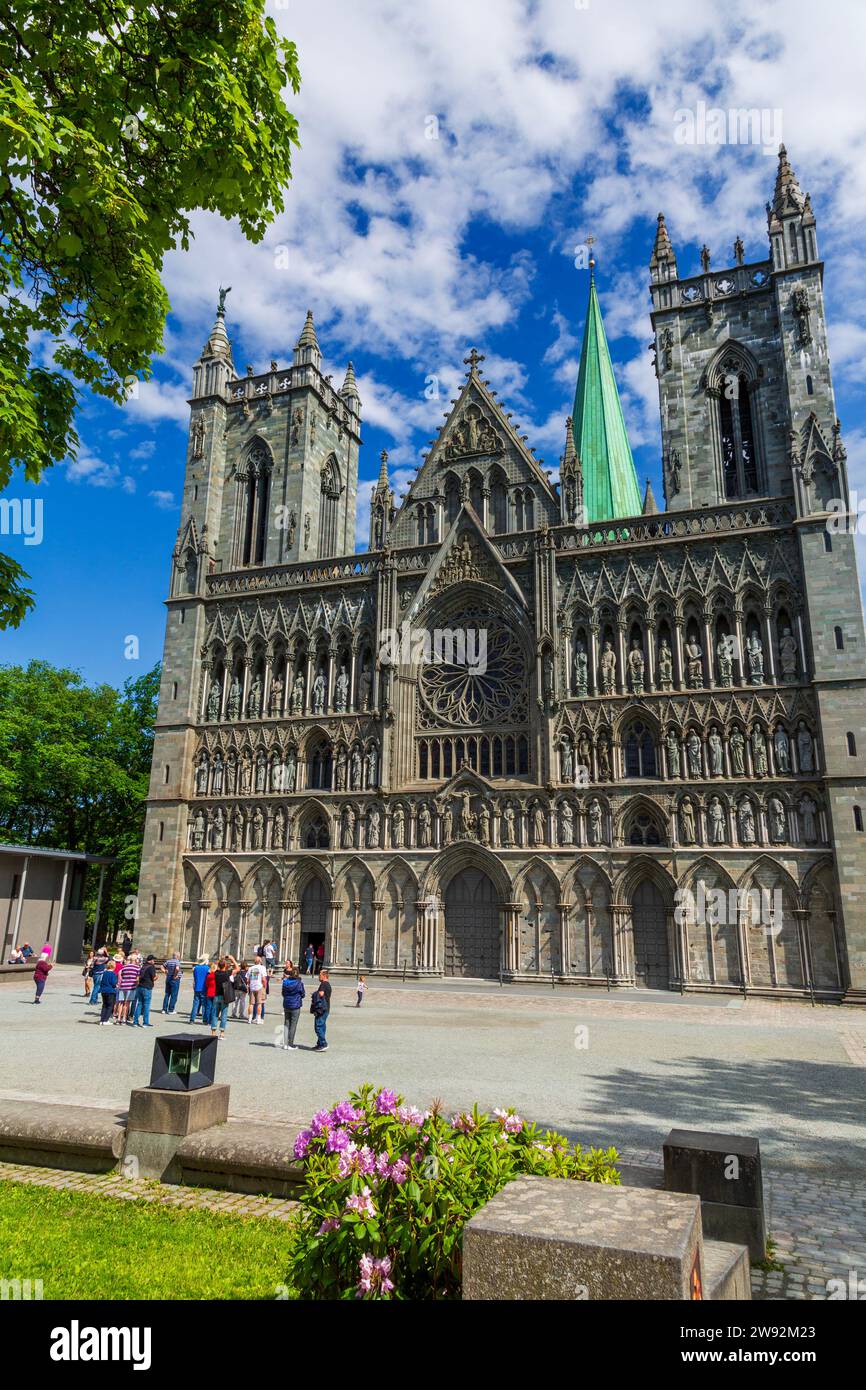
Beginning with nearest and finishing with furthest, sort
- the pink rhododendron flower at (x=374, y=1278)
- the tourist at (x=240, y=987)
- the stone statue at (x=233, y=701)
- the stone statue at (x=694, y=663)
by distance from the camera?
the pink rhododendron flower at (x=374, y=1278), the tourist at (x=240, y=987), the stone statue at (x=694, y=663), the stone statue at (x=233, y=701)

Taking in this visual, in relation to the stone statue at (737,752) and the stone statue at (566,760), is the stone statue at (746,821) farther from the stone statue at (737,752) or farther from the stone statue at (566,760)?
the stone statue at (566,760)

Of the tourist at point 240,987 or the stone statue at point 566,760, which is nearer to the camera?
the tourist at point 240,987

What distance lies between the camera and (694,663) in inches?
1209

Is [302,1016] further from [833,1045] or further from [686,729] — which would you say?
[686,729]

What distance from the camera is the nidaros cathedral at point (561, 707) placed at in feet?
93.2

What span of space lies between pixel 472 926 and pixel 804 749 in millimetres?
13599

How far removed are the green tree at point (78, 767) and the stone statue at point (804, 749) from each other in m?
31.8

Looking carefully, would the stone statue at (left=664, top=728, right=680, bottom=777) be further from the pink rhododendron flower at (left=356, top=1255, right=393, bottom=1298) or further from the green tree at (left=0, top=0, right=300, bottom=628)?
the pink rhododendron flower at (left=356, top=1255, right=393, bottom=1298)

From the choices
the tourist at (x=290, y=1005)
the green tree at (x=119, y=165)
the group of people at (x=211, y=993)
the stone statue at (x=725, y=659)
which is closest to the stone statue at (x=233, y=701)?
the group of people at (x=211, y=993)

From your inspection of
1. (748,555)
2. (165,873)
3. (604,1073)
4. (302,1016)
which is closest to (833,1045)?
(604,1073)

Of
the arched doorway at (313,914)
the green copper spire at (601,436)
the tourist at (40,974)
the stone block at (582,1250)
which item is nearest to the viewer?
the stone block at (582,1250)

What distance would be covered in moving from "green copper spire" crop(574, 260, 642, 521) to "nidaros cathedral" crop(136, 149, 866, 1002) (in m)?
10.6
